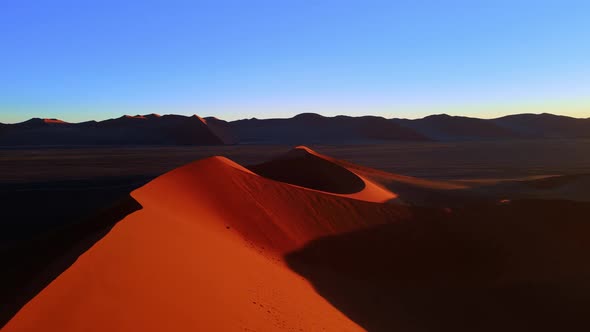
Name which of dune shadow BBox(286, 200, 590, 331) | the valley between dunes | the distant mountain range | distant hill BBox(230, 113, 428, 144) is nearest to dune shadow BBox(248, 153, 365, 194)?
the valley between dunes

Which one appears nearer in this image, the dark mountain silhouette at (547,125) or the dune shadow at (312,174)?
the dune shadow at (312,174)

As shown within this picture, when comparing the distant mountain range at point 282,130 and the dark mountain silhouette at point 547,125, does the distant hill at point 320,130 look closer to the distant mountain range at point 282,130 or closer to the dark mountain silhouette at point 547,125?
the distant mountain range at point 282,130

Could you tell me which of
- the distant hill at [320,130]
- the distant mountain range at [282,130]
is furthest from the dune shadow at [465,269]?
the distant hill at [320,130]

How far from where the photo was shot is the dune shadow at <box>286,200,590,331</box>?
28.2 feet

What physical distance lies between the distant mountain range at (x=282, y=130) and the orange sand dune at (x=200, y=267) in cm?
7150

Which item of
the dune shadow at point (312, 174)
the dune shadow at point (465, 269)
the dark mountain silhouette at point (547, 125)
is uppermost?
the dark mountain silhouette at point (547, 125)

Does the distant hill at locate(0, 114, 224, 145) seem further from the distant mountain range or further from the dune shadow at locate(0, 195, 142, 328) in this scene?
the dune shadow at locate(0, 195, 142, 328)

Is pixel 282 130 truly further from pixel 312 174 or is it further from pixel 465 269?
pixel 465 269

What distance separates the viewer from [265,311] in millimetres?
6137

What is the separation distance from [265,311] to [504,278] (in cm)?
669

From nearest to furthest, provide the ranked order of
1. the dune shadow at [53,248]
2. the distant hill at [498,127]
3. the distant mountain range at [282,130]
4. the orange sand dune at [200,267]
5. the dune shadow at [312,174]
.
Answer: the orange sand dune at [200,267] < the dune shadow at [53,248] < the dune shadow at [312,174] < the distant mountain range at [282,130] < the distant hill at [498,127]

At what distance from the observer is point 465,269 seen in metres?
11.2

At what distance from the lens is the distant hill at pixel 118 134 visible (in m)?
85.2

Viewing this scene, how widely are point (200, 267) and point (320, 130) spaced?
385 feet
